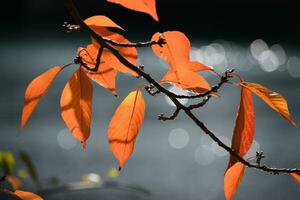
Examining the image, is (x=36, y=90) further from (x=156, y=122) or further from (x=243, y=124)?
(x=156, y=122)

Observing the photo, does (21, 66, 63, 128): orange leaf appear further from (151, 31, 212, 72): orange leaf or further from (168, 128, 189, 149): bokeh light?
(168, 128, 189, 149): bokeh light

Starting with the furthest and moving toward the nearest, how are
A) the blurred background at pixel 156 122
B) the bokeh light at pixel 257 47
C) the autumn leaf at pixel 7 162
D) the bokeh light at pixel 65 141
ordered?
the bokeh light at pixel 257 47
the bokeh light at pixel 65 141
the blurred background at pixel 156 122
the autumn leaf at pixel 7 162

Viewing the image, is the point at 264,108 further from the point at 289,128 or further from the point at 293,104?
the point at 289,128

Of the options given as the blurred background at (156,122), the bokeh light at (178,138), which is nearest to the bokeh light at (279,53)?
the blurred background at (156,122)

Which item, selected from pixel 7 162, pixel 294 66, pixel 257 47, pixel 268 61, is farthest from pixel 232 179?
pixel 257 47

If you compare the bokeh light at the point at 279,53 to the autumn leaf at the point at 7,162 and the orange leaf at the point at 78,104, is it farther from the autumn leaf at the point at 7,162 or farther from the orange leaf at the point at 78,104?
the orange leaf at the point at 78,104

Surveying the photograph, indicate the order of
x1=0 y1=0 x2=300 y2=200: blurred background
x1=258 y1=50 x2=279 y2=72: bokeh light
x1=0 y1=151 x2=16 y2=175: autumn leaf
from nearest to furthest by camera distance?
x1=0 y1=151 x2=16 y2=175: autumn leaf < x1=0 y1=0 x2=300 y2=200: blurred background < x1=258 y1=50 x2=279 y2=72: bokeh light

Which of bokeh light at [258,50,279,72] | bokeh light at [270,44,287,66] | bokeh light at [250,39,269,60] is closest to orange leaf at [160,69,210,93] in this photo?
bokeh light at [258,50,279,72]

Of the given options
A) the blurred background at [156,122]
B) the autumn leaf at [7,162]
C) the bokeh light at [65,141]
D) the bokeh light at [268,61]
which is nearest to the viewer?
the autumn leaf at [7,162]
